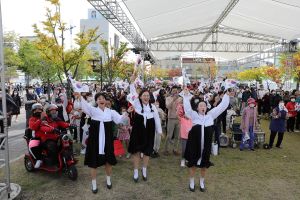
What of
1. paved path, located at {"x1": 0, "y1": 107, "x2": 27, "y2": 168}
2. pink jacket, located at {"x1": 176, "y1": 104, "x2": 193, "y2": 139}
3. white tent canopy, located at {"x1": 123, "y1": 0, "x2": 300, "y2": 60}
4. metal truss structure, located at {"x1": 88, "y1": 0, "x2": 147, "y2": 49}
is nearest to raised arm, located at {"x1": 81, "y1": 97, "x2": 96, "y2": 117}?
pink jacket, located at {"x1": 176, "y1": 104, "x2": 193, "y2": 139}

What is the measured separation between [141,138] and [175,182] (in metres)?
1.07

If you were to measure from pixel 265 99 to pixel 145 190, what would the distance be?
12.8 meters

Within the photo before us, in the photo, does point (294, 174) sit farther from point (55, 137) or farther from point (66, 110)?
point (66, 110)

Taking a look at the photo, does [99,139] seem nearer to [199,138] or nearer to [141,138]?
[141,138]

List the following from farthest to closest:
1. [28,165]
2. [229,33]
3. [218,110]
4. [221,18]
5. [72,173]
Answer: [229,33], [221,18], [28,165], [72,173], [218,110]

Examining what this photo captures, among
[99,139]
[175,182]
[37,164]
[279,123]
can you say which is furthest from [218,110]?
[279,123]

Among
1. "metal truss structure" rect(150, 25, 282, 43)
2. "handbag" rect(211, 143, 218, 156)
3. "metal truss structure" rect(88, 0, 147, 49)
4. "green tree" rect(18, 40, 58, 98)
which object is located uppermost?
"metal truss structure" rect(150, 25, 282, 43)

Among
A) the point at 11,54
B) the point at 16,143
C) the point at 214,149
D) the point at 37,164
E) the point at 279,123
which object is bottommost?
the point at 16,143

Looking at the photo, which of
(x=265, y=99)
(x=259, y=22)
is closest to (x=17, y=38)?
(x=259, y=22)

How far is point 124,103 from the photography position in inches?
358

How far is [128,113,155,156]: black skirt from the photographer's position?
561 cm

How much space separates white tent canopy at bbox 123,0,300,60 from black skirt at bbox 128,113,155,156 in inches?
332

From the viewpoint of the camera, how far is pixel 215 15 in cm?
2048

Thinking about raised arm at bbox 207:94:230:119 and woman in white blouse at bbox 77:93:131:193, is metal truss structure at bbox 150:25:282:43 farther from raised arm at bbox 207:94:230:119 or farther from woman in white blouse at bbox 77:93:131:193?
woman in white blouse at bbox 77:93:131:193
